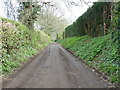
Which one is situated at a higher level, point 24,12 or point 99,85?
point 24,12

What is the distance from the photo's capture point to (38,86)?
452 cm

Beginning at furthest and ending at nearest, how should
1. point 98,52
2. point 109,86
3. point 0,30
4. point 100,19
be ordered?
point 100,19, point 98,52, point 0,30, point 109,86

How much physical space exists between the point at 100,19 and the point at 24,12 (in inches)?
352

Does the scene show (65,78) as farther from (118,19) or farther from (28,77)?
(118,19)

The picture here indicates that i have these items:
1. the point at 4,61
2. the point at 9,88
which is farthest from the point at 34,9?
the point at 9,88

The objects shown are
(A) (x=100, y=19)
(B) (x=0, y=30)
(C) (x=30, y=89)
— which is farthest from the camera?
(A) (x=100, y=19)

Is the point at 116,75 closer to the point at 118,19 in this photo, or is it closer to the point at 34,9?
the point at 118,19

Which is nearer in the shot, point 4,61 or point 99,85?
point 99,85

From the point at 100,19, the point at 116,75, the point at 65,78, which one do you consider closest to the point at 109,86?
the point at 116,75

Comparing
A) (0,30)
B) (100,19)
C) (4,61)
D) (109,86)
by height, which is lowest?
(109,86)

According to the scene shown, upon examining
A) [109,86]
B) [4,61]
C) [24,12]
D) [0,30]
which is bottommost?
[109,86]

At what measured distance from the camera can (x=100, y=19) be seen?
41.6 feet

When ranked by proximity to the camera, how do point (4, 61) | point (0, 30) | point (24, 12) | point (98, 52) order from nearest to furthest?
point (4, 61)
point (0, 30)
point (98, 52)
point (24, 12)

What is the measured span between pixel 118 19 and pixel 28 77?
4531 mm
